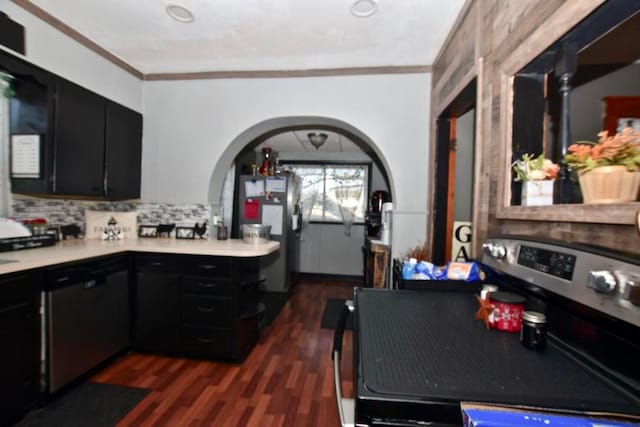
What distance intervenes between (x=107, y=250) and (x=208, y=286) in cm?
74

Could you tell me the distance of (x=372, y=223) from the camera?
4.09 metres

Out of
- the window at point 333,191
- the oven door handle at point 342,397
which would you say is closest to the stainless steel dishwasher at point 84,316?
the oven door handle at point 342,397

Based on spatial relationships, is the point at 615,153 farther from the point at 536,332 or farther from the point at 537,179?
the point at 536,332

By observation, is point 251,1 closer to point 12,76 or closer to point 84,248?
point 12,76

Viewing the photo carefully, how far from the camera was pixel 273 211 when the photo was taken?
4.10 m

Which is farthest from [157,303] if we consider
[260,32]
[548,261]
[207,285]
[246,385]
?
[548,261]

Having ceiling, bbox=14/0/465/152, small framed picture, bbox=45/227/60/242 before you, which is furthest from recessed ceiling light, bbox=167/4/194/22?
small framed picture, bbox=45/227/60/242

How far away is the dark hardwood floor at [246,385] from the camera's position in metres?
1.72

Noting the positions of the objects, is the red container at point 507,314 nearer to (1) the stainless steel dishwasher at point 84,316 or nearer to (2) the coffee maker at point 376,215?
(1) the stainless steel dishwasher at point 84,316

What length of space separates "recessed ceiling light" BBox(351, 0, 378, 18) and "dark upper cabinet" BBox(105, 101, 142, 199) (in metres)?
2.08

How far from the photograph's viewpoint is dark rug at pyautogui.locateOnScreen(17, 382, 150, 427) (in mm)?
1642

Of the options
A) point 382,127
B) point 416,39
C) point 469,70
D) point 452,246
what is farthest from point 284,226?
point 469,70

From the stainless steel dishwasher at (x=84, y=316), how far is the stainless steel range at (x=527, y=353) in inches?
74.6

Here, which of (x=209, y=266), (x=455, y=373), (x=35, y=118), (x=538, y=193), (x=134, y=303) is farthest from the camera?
(x=134, y=303)
